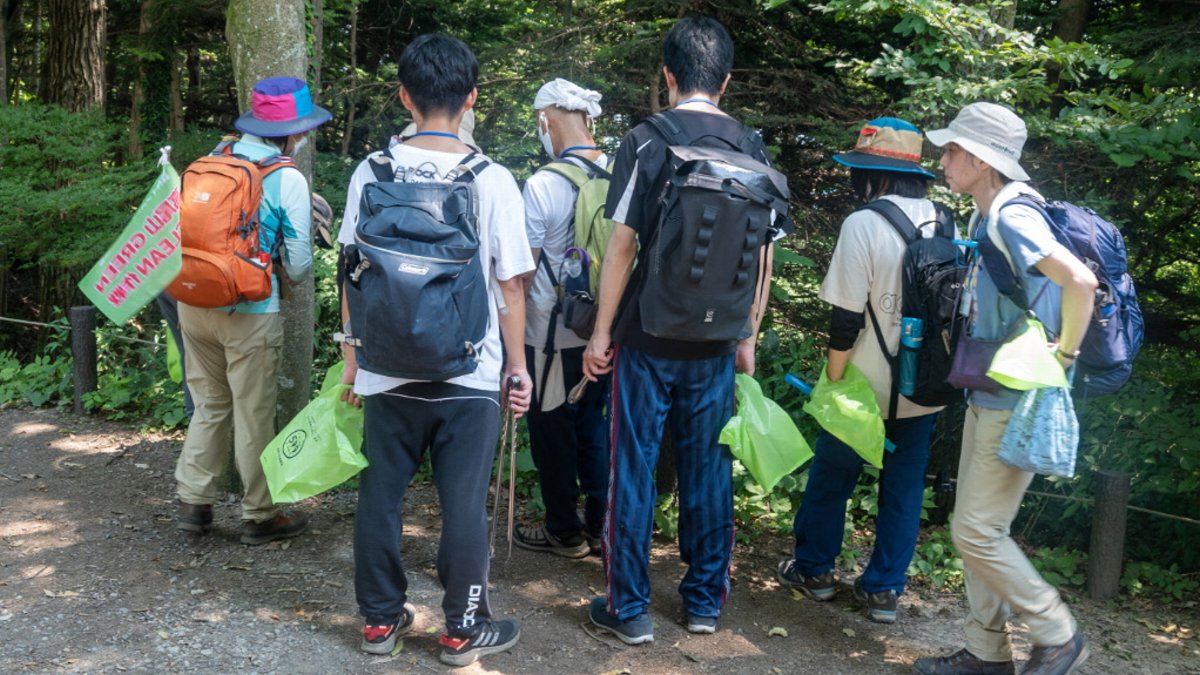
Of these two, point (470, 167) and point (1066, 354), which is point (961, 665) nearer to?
point (1066, 354)

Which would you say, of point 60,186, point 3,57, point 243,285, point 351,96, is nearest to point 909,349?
point 243,285

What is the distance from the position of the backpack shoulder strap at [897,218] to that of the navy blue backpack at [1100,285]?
0.58m

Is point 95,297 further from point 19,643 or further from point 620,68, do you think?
point 620,68

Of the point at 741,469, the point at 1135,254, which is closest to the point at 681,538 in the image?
the point at 741,469

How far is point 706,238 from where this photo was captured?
347 cm

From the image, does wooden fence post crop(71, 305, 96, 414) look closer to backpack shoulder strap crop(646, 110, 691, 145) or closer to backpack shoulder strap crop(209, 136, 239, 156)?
backpack shoulder strap crop(209, 136, 239, 156)

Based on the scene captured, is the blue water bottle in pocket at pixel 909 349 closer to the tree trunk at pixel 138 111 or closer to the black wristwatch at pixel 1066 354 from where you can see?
the black wristwatch at pixel 1066 354

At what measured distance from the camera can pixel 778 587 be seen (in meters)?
4.75

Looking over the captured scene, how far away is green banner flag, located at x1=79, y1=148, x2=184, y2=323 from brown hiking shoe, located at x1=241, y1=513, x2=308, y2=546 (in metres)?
1.22

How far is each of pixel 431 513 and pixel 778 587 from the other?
6.25ft

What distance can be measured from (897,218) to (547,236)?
1.46 m

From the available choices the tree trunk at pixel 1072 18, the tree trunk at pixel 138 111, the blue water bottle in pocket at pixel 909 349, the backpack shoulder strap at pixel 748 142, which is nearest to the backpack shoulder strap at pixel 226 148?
the backpack shoulder strap at pixel 748 142

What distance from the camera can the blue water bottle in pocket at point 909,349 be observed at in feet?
13.3

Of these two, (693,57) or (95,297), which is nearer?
(693,57)
